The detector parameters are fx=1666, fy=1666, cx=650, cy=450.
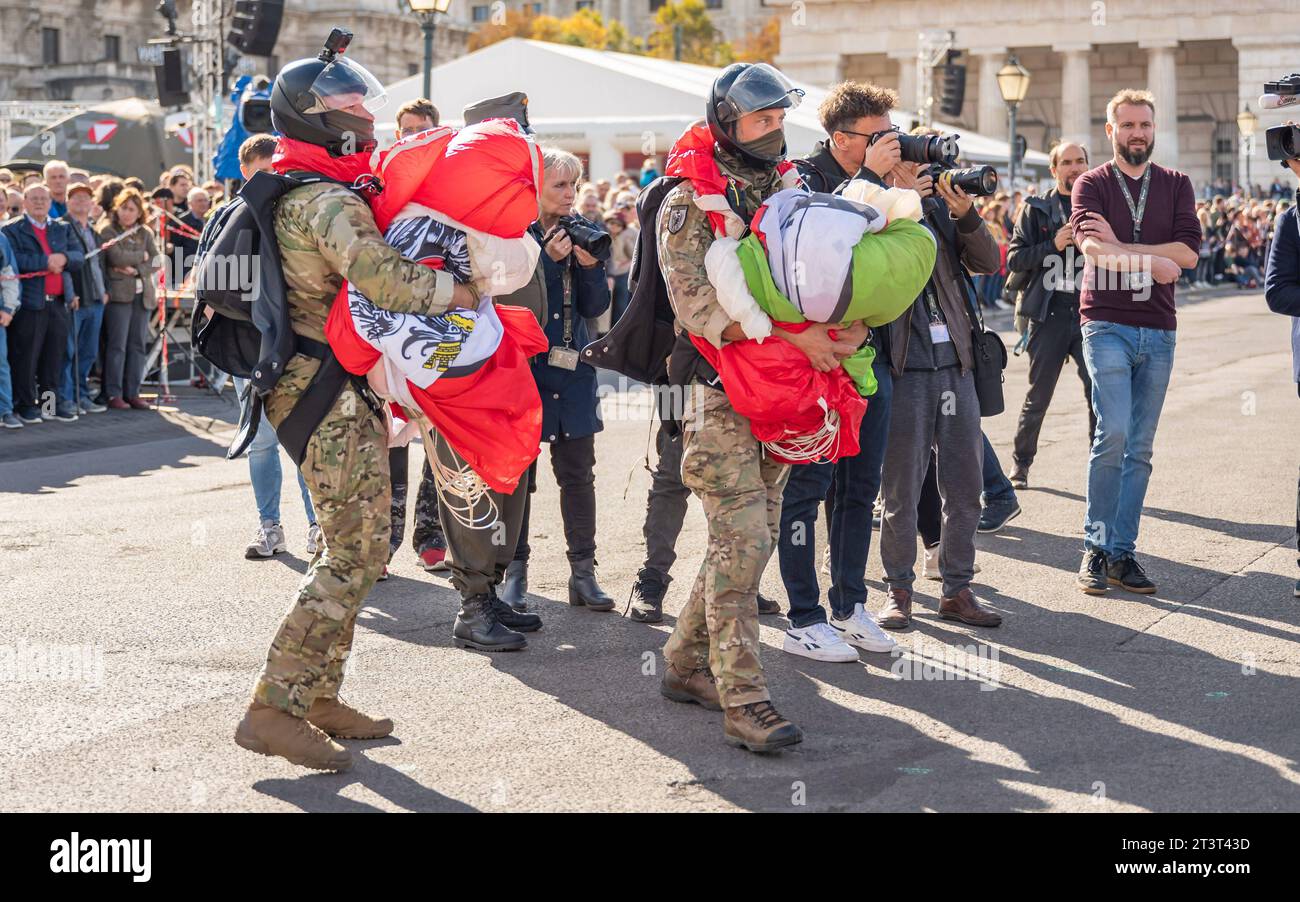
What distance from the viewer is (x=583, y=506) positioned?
7.39 meters

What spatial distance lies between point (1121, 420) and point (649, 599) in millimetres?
2308

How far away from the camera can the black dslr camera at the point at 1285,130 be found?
7.03 meters

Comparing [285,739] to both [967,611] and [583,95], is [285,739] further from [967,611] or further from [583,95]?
[583,95]

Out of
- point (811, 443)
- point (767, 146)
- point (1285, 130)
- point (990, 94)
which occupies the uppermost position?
point (990, 94)

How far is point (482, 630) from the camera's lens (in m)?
6.57

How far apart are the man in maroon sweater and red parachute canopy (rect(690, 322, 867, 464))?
8.96 feet

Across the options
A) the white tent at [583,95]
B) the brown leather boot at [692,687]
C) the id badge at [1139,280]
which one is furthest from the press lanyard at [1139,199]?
the white tent at [583,95]

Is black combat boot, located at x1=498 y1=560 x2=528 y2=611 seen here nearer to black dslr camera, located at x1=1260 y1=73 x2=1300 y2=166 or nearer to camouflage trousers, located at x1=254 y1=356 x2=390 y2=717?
camouflage trousers, located at x1=254 y1=356 x2=390 y2=717

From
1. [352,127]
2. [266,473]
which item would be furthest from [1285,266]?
[266,473]

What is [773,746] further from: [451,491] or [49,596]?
[49,596]

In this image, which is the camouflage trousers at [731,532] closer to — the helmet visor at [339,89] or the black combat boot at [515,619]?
the helmet visor at [339,89]

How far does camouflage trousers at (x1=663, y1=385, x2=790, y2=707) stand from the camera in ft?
17.1

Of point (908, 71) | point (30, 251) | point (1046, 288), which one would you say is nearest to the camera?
point (1046, 288)
